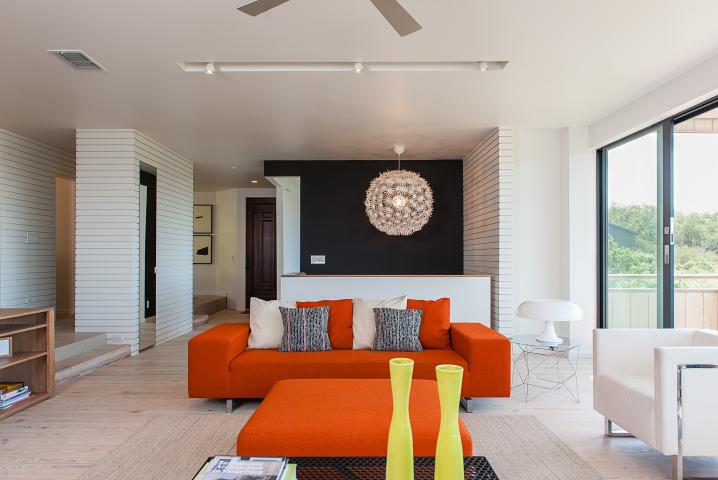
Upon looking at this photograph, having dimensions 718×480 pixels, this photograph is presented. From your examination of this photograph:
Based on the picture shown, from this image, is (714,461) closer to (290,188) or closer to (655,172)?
(655,172)

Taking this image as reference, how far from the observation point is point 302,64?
384 cm

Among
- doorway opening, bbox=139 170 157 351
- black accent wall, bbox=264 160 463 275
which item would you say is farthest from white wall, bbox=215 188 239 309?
doorway opening, bbox=139 170 157 351

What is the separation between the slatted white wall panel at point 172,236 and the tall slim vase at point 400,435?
17.9 ft

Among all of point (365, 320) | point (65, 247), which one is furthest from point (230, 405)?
point (65, 247)

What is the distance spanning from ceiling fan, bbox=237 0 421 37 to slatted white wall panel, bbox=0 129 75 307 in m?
5.41

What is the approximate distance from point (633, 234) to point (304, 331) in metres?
3.61

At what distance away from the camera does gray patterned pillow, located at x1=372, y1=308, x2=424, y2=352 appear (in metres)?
4.04

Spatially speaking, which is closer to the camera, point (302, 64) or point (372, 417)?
point (372, 417)

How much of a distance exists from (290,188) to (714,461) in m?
6.25

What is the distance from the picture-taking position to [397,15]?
217 centimetres

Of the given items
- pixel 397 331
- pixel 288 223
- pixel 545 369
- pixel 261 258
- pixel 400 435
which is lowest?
pixel 545 369

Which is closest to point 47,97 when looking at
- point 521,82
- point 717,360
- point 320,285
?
point 320,285

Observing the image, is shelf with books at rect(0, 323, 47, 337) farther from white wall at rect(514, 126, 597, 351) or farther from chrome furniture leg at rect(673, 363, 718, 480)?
white wall at rect(514, 126, 597, 351)

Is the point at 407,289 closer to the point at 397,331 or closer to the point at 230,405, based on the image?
the point at 397,331
